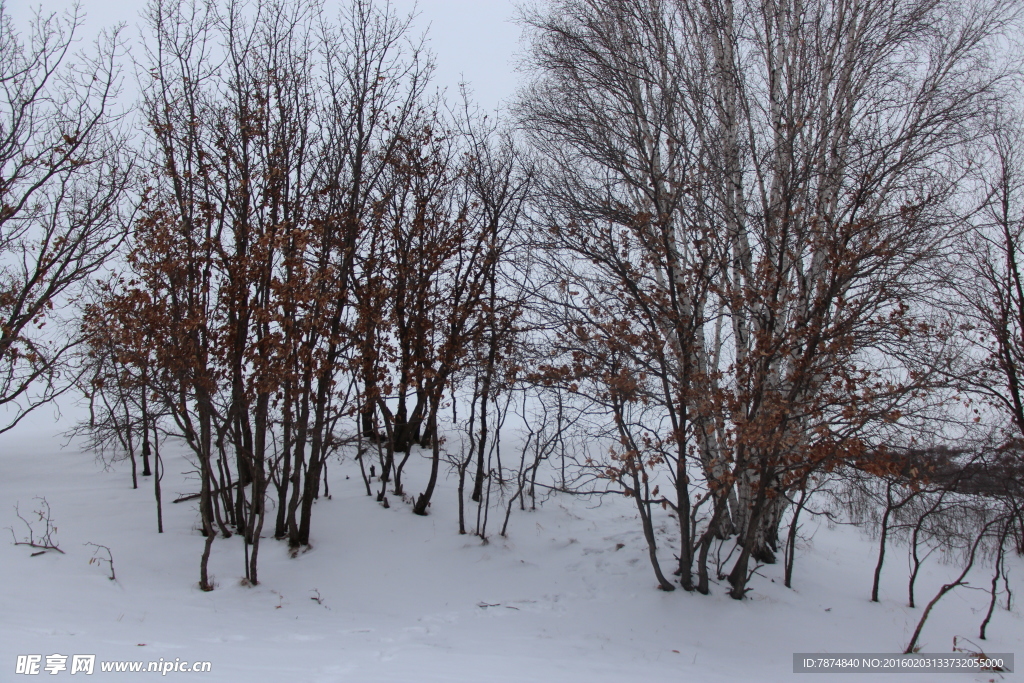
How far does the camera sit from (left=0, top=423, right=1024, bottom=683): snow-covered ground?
590cm

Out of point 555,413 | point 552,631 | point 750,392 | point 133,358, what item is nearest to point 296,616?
point 552,631

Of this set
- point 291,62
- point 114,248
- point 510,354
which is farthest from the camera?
point 114,248

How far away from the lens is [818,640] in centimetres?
752

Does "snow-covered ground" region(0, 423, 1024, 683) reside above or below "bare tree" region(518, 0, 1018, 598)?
below

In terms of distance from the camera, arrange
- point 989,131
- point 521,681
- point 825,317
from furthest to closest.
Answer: point 989,131 → point 825,317 → point 521,681

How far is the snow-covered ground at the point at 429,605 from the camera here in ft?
19.4

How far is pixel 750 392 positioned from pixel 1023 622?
23.9 feet

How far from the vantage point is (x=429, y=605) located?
26.6ft

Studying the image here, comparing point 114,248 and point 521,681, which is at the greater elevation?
point 114,248

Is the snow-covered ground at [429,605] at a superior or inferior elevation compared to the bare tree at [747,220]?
inferior

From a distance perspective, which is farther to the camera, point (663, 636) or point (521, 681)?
point (663, 636)

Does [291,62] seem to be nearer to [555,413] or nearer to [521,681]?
[555,413]

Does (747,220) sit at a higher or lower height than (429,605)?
higher

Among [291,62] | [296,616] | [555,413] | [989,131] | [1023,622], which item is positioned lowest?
[1023,622]
